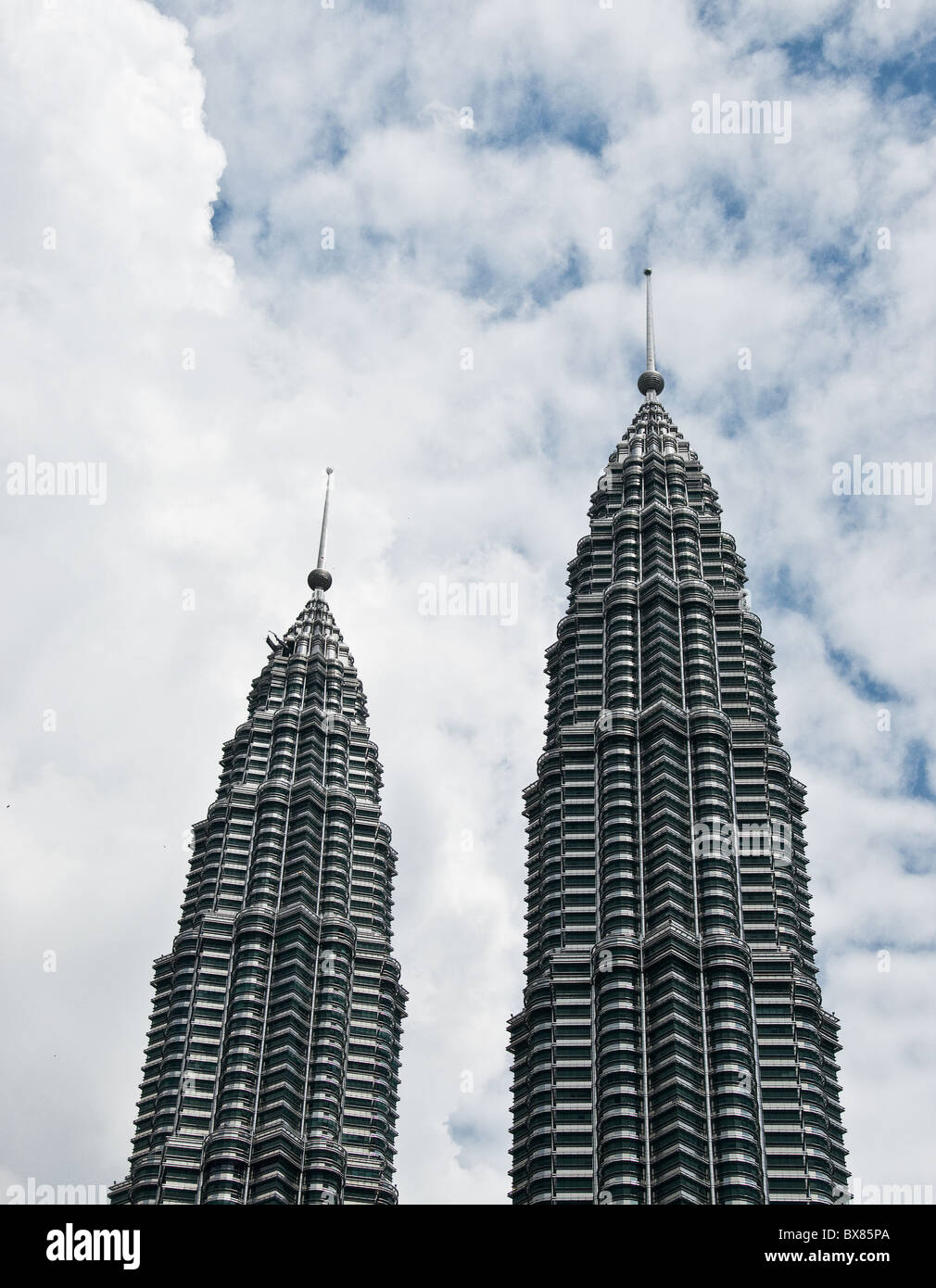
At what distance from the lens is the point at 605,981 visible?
190125 mm

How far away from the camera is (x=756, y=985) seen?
632 ft
